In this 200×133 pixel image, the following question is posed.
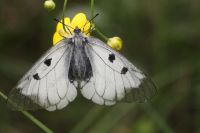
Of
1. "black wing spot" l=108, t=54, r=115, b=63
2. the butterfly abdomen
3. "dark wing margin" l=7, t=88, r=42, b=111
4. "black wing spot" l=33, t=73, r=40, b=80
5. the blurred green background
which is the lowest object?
the blurred green background

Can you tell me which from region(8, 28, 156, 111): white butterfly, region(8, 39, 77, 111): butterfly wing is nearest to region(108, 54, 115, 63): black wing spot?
region(8, 28, 156, 111): white butterfly

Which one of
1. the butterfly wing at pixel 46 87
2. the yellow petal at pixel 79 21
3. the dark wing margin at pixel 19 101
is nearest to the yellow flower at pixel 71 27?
the yellow petal at pixel 79 21

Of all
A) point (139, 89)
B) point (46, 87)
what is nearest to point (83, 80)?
point (46, 87)

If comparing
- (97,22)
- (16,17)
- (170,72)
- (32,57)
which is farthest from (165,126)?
(16,17)

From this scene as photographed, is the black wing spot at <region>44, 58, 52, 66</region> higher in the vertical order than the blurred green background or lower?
higher

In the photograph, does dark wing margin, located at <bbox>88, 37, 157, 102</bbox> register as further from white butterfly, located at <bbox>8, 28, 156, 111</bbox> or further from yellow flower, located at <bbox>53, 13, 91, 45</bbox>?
yellow flower, located at <bbox>53, 13, 91, 45</bbox>

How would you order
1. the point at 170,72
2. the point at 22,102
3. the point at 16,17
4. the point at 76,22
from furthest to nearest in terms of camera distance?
the point at 16,17
the point at 170,72
the point at 76,22
the point at 22,102

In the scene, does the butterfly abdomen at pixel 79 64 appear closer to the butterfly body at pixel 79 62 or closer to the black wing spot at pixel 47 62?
the butterfly body at pixel 79 62

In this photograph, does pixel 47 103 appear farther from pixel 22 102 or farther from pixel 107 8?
pixel 107 8
